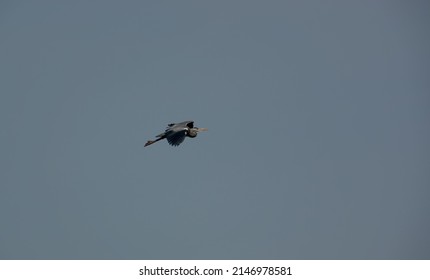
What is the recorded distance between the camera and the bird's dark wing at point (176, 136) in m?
89.9

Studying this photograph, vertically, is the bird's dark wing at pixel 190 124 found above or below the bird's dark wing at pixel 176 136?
above

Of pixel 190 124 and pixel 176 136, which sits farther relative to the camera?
pixel 190 124

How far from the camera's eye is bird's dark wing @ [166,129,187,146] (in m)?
89.9

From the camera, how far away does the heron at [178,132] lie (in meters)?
90.2

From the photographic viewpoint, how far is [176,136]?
297ft

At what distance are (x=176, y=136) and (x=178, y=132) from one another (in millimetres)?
397

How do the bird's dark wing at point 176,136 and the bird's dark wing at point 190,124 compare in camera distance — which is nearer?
the bird's dark wing at point 176,136

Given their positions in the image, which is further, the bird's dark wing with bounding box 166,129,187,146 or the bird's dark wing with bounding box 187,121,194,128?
the bird's dark wing with bounding box 187,121,194,128
